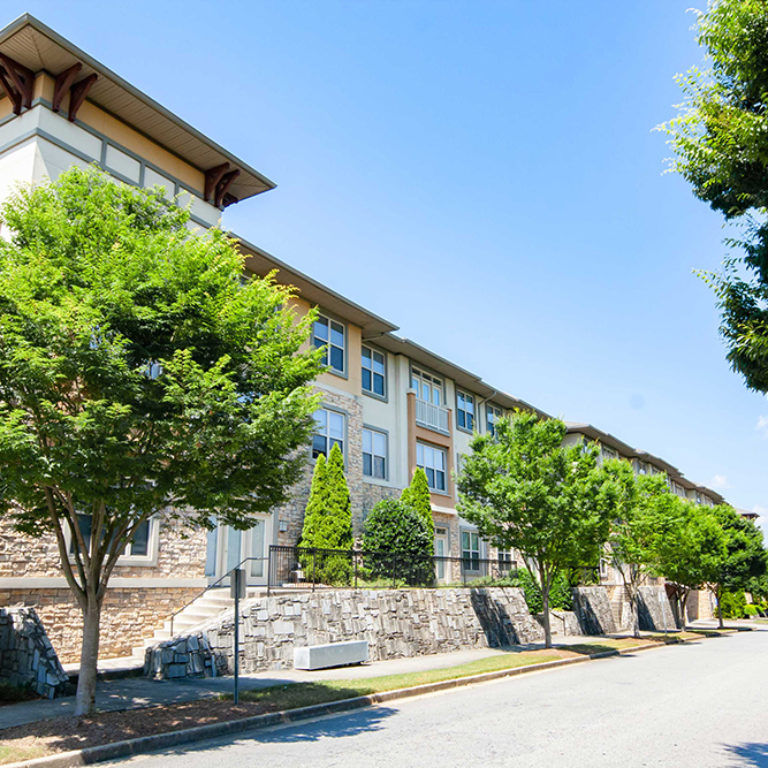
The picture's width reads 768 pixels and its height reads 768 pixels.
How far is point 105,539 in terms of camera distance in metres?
11.2

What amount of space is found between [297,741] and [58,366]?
6011 mm

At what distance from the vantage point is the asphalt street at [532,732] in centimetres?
852

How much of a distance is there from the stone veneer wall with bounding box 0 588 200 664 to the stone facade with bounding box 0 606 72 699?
887 millimetres

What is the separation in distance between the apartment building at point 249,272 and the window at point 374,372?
2.9 inches

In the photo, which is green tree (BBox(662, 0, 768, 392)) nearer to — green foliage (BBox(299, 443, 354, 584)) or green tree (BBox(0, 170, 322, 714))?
green tree (BBox(0, 170, 322, 714))

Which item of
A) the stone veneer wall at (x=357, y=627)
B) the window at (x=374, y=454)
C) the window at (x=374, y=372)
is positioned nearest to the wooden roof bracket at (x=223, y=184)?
the window at (x=374, y=372)

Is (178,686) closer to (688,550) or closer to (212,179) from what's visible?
(212,179)

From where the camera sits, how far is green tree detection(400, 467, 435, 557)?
88.9 ft

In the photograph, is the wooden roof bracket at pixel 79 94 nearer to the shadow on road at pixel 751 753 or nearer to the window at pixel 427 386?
the window at pixel 427 386

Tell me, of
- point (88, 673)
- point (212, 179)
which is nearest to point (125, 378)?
point (88, 673)

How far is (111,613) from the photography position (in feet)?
52.9

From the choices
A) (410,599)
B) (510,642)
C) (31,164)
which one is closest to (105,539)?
(31,164)

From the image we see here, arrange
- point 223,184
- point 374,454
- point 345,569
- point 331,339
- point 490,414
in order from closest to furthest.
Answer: point 345,569 < point 223,184 < point 331,339 < point 374,454 < point 490,414

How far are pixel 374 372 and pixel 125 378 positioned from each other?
1909 cm
